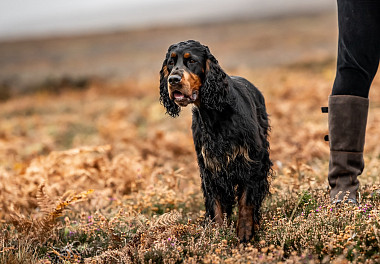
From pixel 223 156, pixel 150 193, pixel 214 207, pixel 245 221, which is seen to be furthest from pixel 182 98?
pixel 150 193

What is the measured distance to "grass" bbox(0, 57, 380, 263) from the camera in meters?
2.70

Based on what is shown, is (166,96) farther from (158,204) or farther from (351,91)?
(351,91)

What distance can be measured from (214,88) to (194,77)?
19 cm

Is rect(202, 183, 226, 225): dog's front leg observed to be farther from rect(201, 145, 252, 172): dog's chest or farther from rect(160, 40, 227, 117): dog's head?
rect(160, 40, 227, 117): dog's head

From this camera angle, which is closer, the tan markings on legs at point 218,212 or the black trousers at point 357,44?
the black trousers at point 357,44

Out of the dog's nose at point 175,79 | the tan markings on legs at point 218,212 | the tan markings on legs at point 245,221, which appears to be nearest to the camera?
the dog's nose at point 175,79

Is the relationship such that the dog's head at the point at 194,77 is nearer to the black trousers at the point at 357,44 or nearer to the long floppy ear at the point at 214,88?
the long floppy ear at the point at 214,88

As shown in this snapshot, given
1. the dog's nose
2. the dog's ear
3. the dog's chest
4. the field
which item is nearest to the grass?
the field

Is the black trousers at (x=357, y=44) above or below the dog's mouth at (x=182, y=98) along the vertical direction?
above

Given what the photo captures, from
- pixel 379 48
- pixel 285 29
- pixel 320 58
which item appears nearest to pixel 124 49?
pixel 285 29

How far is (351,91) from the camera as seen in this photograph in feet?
11.1

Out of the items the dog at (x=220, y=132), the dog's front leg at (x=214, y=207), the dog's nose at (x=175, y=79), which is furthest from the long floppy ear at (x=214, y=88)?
the dog's front leg at (x=214, y=207)

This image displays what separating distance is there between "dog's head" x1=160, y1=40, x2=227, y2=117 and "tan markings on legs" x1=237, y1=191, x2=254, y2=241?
83 centimetres

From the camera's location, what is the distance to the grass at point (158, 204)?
8.87 ft
